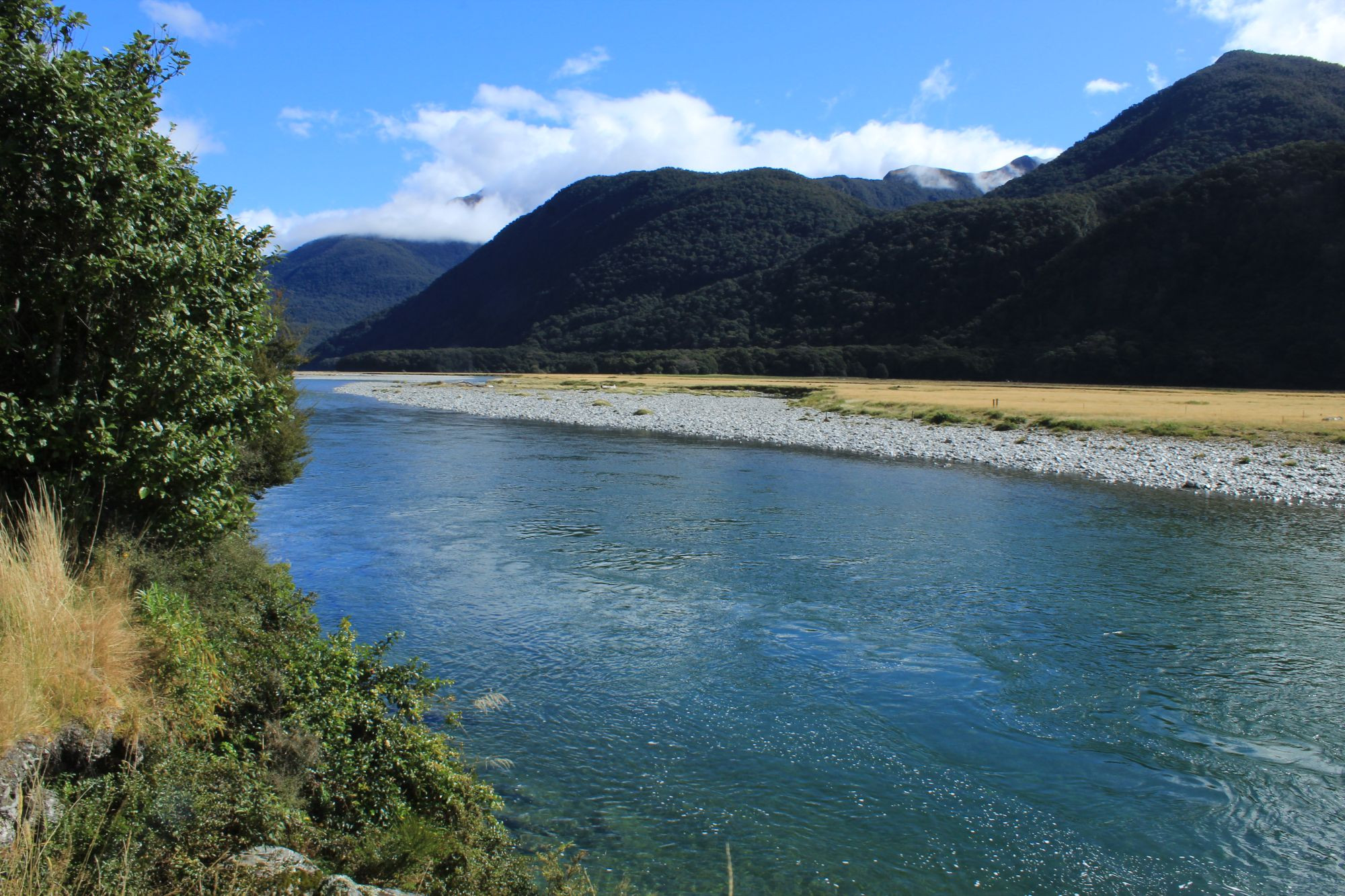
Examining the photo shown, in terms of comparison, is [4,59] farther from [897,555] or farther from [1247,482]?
[1247,482]

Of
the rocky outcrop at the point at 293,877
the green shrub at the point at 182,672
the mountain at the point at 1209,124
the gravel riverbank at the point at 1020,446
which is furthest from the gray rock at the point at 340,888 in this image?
the mountain at the point at 1209,124

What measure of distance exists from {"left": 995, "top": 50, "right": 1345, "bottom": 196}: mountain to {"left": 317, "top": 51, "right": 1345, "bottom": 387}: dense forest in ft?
1.42

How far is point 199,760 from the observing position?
534cm

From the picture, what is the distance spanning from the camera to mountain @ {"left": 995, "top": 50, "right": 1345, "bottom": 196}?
109438 mm

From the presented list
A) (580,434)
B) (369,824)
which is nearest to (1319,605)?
(369,824)

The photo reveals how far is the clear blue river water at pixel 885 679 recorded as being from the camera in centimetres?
664

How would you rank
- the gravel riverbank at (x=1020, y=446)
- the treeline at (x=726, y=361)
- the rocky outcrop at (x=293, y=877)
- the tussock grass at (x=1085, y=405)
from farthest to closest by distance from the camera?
1. the treeline at (x=726, y=361)
2. the tussock grass at (x=1085, y=405)
3. the gravel riverbank at (x=1020, y=446)
4. the rocky outcrop at (x=293, y=877)

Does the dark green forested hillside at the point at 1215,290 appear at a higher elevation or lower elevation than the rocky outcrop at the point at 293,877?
higher

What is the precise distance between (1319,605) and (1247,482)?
42.7 feet

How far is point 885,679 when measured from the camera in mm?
9922

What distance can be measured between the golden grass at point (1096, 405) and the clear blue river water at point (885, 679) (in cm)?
1566

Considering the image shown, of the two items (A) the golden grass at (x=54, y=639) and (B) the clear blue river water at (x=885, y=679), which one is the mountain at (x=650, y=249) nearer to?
(B) the clear blue river water at (x=885, y=679)

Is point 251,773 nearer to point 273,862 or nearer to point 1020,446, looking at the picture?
point 273,862

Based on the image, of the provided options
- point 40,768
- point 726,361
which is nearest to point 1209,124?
point 726,361
